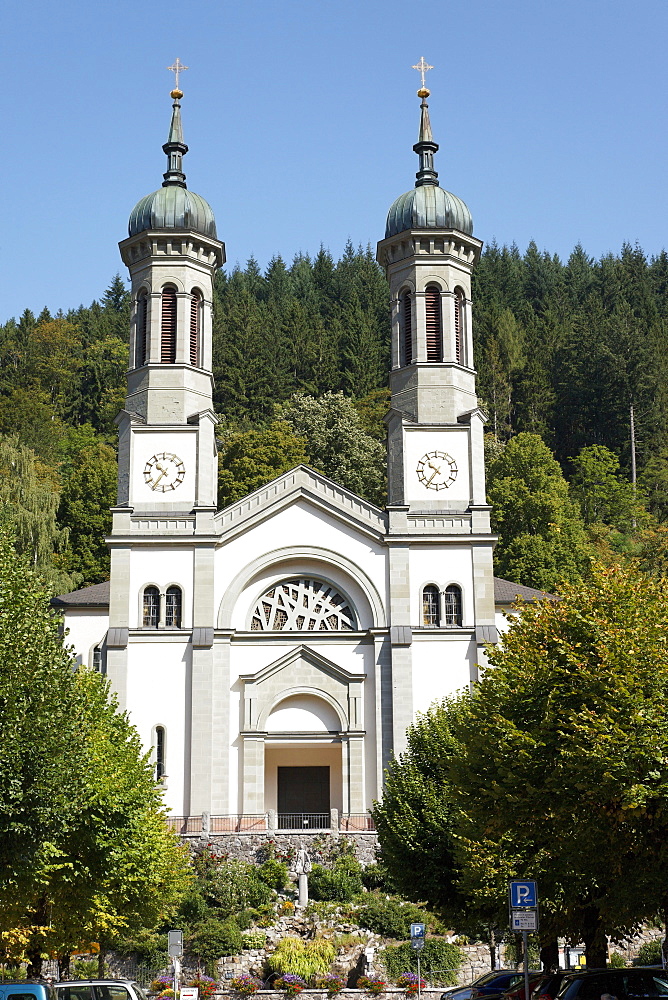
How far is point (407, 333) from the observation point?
48.5 metres

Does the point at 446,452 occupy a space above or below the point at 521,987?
above

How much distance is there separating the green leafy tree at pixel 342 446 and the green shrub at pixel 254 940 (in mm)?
41960

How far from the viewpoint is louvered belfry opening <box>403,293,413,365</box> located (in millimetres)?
48188

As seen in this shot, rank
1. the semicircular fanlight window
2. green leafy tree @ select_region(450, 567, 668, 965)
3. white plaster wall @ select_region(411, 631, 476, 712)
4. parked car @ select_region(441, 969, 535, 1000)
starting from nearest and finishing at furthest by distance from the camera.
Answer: green leafy tree @ select_region(450, 567, 668, 965)
parked car @ select_region(441, 969, 535, 1000)
white plaster wall @ select_region(411, 631, 476, 712)
the semicircular fanlight window

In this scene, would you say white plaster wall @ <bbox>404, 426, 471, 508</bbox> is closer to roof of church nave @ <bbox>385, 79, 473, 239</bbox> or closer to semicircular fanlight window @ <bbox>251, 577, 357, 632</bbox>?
semicircular fanlight window @ <bbox>251, 577, 357, 632</bbox>

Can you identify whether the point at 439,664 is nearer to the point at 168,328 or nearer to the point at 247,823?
the point at 247,823

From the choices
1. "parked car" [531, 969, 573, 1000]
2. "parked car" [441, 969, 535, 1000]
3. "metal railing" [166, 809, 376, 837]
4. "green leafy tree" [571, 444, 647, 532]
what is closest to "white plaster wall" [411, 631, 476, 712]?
"metal railing" [166, 809, 376, 837]

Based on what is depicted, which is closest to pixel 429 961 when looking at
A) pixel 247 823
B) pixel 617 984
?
pixel 247 823

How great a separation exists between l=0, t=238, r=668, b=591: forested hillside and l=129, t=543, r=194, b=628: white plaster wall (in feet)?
62.7

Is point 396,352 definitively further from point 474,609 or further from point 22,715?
point 22,715

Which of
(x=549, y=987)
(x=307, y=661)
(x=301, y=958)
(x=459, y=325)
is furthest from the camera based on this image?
(x=459, y=325)

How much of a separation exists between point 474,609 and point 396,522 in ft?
12.9

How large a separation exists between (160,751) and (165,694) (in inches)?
72.7

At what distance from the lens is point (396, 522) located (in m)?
45.9
